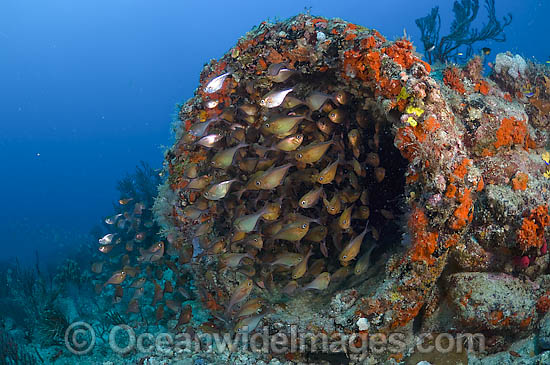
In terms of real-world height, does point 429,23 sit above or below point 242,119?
above

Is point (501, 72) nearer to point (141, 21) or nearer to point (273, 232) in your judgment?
point (273, 232)

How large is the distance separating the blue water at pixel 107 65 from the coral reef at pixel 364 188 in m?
61.4

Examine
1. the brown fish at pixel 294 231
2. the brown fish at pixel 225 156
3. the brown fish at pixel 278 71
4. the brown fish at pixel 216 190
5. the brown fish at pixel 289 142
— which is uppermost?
the brown fish at pixel 278 71

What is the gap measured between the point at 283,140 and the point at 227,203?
154 cm

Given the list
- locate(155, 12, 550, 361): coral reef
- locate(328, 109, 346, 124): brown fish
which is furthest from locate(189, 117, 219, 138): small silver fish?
locate(328, 109, 346, 124): brown fish

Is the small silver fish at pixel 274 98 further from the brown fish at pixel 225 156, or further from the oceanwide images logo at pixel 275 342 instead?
the oceanwide images logo at pixel 275 342

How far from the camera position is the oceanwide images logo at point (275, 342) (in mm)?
3707

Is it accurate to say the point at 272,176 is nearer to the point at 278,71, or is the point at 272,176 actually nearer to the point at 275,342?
the point at 278,71

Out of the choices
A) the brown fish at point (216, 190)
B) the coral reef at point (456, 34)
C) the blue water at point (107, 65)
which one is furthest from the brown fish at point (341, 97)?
the blue water at point (107, 65)

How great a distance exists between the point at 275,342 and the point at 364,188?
2.52 meters

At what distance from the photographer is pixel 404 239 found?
3.80m

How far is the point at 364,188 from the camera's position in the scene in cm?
513

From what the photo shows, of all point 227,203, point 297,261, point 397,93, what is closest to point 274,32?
point 397,93

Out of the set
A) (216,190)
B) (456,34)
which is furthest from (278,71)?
(456,34)
